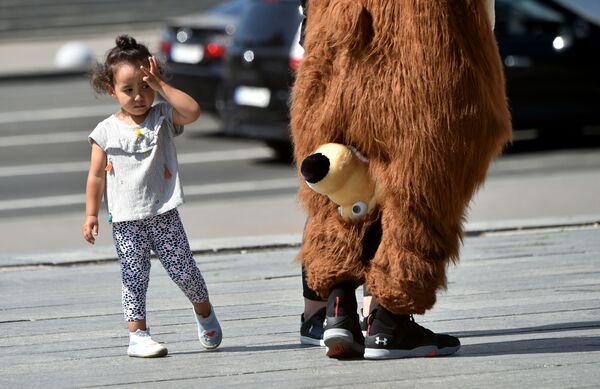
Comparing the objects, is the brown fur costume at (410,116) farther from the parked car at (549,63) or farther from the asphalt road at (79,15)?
the asphalt road at (79,15)

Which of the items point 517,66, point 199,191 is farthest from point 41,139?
point 517,66

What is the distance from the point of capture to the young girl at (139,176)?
4898 mm

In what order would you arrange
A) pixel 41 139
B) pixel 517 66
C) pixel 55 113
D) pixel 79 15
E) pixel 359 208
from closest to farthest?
pixel 359 208, pixel 517 66, pixel 41 139, pixel 55 113, pixel 79 15

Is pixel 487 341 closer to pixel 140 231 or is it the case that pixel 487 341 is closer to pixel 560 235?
pixel 140 231

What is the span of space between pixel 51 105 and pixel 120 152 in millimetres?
14832

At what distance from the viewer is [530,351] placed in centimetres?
488

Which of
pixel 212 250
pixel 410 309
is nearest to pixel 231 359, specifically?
pixel 410 309

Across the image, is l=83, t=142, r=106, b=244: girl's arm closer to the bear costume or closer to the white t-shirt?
the white t-shirt

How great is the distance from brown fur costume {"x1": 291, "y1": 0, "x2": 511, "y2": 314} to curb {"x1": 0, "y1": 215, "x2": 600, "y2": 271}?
276cm

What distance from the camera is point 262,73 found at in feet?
43.0

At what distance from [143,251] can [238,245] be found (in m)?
2.61

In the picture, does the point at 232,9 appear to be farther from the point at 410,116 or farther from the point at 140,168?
the point at 410,116

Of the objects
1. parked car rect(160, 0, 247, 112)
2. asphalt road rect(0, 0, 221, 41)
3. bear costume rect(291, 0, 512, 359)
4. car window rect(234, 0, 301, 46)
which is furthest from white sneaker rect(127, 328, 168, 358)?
asphalt road rect(0, 0, 221, 41)

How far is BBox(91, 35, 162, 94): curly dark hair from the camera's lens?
4941 mm
